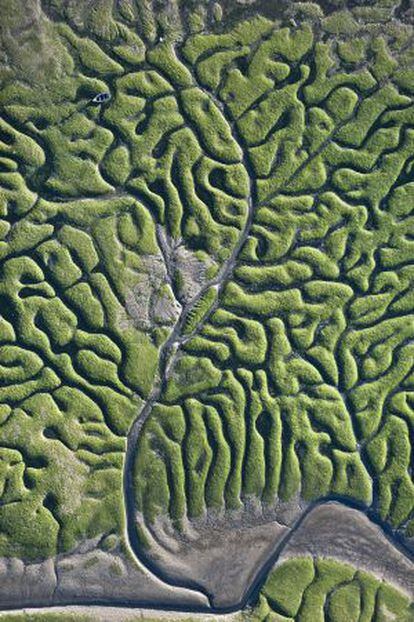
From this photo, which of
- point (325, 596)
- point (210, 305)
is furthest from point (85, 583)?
point (210, 305)

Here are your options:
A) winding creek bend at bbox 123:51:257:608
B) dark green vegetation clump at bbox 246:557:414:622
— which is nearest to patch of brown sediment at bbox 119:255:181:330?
winding creek bend at bbox 123:51:257:608

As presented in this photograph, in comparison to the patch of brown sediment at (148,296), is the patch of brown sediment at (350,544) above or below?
below

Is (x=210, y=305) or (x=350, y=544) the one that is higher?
(x=210, y=305)

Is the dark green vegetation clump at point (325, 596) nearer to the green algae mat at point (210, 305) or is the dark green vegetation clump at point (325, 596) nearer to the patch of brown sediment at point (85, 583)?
the green algae mat at point (210, 305)

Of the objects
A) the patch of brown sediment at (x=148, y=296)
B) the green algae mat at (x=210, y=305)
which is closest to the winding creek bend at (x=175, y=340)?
the green algae mat at (x=210, y=305)

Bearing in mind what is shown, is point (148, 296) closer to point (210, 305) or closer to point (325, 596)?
point (210, 305)

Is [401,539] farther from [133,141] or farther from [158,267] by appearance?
[133,141]
